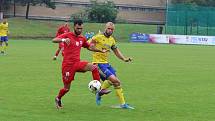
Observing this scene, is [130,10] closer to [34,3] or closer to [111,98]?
[34,3]

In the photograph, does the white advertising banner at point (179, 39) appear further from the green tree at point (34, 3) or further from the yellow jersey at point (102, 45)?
the yellow jersey at point (102, 45)

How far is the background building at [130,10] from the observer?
101m

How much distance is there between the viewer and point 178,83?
63.6ft

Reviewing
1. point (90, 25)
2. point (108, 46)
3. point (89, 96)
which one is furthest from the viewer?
point (90, 25)

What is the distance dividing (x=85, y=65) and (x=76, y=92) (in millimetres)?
3429

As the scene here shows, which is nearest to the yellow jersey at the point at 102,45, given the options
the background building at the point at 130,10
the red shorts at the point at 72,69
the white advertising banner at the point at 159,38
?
the red shorts at the point at 72,69

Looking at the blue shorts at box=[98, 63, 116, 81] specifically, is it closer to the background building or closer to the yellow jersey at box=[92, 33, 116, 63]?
the yellow jersey at box=[92, 33, 116, 63]

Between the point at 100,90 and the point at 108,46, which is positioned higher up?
the point at 108,46

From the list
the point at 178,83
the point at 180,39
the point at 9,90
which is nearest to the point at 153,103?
the point at 9,90

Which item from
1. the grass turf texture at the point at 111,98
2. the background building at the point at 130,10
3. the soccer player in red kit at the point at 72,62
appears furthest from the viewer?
the background building at the point at 130,10

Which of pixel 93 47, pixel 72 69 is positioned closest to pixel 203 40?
pixel 93 47

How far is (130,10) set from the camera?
105938 mm

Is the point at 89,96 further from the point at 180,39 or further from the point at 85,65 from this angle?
the point at 180,39

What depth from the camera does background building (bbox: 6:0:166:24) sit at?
10138cm
